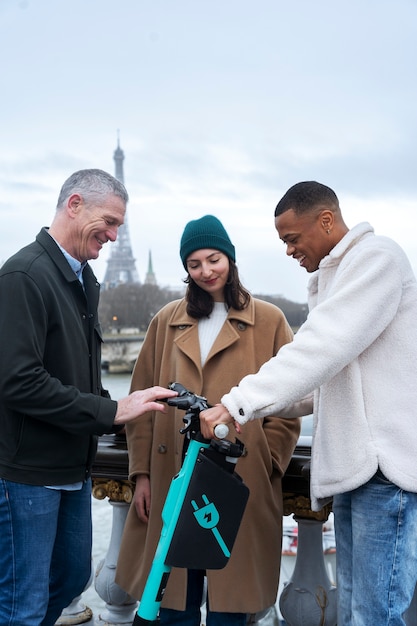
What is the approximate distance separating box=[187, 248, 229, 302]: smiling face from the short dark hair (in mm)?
567

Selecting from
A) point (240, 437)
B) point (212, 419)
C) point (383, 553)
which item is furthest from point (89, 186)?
point (383, 553)

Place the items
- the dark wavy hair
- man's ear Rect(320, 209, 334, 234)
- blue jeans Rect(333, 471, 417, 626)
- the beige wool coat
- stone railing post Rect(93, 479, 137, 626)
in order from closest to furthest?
blue jeans Rect(333, 471, 417, 626) < man's ear Rect(320, 209, 334, 234) < the beige wool coat < the dark wavy hair < stone railing post Rect(93, 479, 137, 626)

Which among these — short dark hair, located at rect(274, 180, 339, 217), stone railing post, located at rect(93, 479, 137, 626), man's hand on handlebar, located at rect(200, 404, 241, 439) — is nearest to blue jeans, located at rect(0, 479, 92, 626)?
man's hand on handlebar, located at rect(200, 404, 241, 439)

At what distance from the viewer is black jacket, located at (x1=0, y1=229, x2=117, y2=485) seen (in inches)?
87.1

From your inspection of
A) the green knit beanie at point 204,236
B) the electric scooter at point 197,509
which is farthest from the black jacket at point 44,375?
the green knit beanie at point 204,236

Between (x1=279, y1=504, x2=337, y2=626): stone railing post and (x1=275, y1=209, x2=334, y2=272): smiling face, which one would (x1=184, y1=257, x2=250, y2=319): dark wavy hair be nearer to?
(x1=275, y1=209, x2=334, y2=272): smiling face

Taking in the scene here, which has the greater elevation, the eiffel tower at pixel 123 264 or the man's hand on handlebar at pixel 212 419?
the eiffel tower at pixel 123 264

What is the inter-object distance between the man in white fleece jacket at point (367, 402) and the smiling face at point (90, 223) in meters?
0.79

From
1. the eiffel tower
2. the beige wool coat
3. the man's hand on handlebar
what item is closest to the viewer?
the man's hand on handlebar

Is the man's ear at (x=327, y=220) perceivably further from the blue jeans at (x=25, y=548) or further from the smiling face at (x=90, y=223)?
the blue jeans at (x=25, y=548)

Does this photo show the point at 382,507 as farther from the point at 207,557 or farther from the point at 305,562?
the point at 305,562

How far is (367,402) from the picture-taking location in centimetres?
209

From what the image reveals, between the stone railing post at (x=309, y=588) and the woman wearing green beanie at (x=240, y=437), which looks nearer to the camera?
the woman wearing green beanie at (x=240, y=437)

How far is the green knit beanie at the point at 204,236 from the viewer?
9.34 feet
